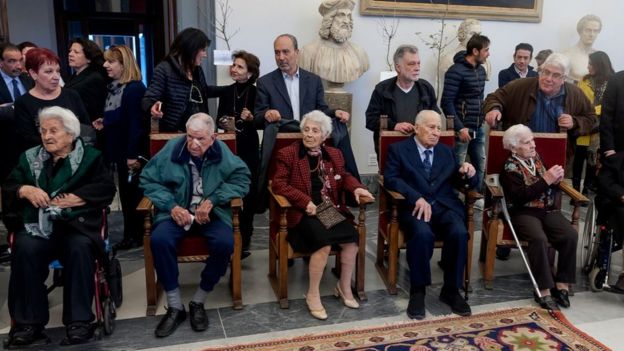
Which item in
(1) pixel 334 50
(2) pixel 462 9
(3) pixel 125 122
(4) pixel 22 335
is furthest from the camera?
(2) pixel 462 9

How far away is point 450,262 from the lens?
3213 mm

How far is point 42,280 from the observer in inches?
108

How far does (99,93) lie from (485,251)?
3028mm

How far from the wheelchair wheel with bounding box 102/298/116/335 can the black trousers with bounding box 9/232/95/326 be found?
91 millimetres

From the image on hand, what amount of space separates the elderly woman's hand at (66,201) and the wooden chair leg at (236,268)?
83 centimetres

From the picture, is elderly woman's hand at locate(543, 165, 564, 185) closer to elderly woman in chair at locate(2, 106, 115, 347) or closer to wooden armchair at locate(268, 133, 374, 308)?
wooden armchair at locate(268, 133, 374, 308)

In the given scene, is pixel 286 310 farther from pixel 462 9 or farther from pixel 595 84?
pixel 462 9

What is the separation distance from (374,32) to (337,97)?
1.01m

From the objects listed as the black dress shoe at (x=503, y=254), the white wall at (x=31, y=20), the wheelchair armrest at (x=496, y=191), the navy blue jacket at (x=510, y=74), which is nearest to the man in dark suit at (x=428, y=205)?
the wheelchair armrest at (x=496, y=191)

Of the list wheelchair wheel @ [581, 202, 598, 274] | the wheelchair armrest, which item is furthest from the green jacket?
wheelchair wheel @ [581, 202, 598, 274]

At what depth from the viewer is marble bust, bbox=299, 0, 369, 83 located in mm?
5266

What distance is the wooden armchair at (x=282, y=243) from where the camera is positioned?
3145mm

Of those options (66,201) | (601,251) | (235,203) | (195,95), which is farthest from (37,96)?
(601,251)

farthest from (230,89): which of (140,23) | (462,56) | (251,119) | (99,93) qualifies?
(140,23)
